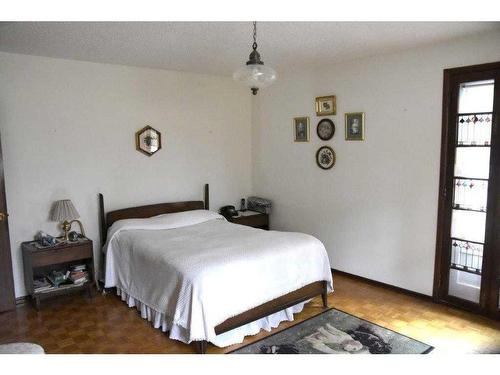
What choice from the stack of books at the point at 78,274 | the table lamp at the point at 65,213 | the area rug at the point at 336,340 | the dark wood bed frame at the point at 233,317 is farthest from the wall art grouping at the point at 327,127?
the stack of books at the point at 78,274

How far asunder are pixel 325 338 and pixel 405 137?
1979mm

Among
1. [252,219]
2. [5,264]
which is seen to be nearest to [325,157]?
[252,219]

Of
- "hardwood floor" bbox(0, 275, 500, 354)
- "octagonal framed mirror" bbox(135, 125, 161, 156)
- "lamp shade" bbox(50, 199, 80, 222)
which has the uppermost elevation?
"octagonal framed mirror" bbox(135, 125, 161, 156)

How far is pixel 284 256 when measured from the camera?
297 centimetres

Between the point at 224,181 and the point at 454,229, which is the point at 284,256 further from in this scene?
the point at 224,181

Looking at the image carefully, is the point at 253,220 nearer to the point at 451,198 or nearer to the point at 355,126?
the point at 355,126

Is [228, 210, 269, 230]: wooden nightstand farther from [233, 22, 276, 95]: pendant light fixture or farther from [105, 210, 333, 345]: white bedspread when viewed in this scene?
[233, 22, 276, 95]: pendant light fixture

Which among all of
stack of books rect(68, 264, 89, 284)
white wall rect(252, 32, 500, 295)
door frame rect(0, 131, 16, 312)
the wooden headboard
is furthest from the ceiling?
stack of books rect(68, 264, 89, 284)

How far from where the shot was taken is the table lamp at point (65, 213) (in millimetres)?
3453

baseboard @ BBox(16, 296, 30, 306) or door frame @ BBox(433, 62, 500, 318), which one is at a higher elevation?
door frame @ BBox(433, 62, 500, 318)

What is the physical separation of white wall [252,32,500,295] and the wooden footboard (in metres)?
0.89

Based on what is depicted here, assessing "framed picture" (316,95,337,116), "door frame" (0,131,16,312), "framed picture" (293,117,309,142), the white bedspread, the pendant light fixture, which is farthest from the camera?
"framed picture" (293,117,309,142)

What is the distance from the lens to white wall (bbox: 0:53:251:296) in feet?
11.3
